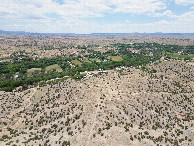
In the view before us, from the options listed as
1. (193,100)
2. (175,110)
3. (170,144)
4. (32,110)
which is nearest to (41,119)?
(32,110)

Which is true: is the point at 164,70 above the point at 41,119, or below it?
above

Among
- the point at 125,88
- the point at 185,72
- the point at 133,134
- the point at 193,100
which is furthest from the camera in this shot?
the point at 185,72

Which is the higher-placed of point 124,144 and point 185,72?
point 185,72

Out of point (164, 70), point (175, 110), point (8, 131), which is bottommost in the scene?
point (8, 131)

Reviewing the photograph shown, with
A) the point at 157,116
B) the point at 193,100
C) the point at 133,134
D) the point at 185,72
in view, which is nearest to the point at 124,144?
the point at 133,134

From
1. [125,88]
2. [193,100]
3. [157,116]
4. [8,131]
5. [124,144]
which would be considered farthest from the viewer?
[125,88]

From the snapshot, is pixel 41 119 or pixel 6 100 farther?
pixel 6 100

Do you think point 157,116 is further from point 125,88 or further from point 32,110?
point 32,110

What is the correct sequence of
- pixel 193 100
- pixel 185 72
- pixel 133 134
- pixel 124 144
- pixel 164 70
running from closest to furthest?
pixel 124 144 < pixel 133 134 < pixel 193 100 < pixel 185 72 < pixel 164 70

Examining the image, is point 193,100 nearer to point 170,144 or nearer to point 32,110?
point 170,144
